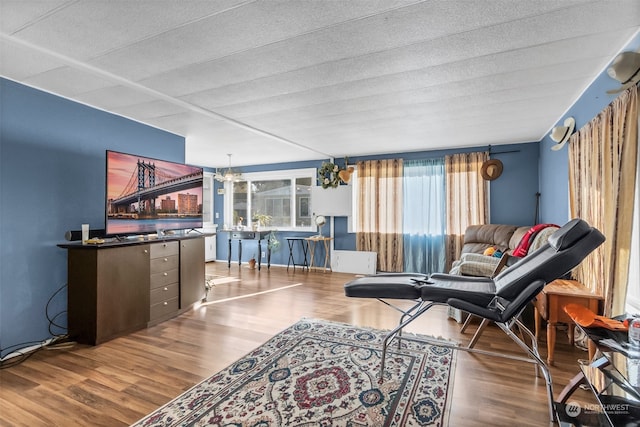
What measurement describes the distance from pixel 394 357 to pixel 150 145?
3.81 metres

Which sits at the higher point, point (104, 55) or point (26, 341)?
point (104, 55)

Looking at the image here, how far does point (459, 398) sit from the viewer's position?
1.98 metres

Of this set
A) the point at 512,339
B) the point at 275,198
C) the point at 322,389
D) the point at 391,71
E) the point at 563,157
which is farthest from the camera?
the point at 275,198

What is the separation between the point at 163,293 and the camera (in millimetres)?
3469

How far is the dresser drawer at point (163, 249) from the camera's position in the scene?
3.36 m

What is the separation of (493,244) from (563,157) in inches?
60.7

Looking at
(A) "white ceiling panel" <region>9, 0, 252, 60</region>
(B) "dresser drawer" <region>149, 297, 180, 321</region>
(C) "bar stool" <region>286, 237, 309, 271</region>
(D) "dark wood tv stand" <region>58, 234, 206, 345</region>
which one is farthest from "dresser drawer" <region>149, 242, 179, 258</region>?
(C) "bar stool" <region>286, 237, 309, 271</region>

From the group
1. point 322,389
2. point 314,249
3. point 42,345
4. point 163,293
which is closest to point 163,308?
point 163,293

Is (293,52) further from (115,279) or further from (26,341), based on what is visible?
(26,341)

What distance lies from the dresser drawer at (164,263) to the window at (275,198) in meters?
3.53

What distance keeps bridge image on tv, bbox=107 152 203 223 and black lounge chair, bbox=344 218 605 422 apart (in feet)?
8.26

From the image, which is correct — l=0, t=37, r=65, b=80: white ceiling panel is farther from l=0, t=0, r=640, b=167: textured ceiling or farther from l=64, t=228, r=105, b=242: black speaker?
l=64, t=228, r=105, b=242: black speaker

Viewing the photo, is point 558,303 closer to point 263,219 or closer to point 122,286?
point 122,286

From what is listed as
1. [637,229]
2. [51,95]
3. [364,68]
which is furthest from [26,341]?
[637,229]
